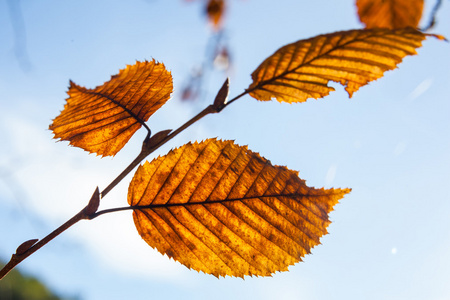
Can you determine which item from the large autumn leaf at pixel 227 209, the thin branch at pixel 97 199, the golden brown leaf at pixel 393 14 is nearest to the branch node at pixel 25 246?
the thin branch at pixel 97 199

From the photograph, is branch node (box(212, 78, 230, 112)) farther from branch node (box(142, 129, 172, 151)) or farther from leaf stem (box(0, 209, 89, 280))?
leaf stem (box(0, 209, 89, 280))

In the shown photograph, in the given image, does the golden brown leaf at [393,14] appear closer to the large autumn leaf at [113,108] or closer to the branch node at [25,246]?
the large autumn leaf at [113,108]

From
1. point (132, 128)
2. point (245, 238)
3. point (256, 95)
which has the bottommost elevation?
point (245, 238)

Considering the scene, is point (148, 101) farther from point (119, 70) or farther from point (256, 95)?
point (256, 95)

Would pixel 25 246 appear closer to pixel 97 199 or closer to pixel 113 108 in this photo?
pixel 97 199

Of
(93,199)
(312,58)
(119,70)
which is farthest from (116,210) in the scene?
(312,58)

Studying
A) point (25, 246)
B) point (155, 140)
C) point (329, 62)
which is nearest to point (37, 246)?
point (25, 246)

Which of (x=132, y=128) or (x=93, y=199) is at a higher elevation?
(x=132, y=128)

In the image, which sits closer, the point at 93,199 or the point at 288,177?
the point at 93,199
